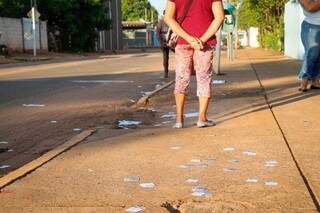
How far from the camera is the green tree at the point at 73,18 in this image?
153ft

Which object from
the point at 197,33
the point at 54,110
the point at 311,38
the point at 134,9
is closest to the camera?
the point at 197,33

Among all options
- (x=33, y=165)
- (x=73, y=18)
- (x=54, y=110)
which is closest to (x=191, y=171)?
(x=33, y=165)

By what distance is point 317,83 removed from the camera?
9.73 metres

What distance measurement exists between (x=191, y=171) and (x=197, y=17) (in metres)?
2.35

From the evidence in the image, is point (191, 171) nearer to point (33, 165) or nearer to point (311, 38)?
point (33, 165)

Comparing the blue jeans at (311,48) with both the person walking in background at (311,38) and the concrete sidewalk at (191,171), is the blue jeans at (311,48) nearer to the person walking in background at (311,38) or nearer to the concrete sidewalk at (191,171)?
the person walking in background at (311,38)

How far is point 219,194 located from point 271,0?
32696mm

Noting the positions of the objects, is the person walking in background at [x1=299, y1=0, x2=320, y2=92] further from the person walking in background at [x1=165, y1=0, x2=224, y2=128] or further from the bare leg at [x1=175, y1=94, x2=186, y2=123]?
the bare leg at [x1=175, y1=94, x2=186, y2=123]

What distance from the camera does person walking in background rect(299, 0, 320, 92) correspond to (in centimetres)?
879

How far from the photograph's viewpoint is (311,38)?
29.7 feet

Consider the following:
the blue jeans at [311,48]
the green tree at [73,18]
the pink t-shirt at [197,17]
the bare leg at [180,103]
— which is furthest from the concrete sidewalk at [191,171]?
the green tree at [73,18]

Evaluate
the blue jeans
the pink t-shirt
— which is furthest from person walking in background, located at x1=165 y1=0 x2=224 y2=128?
the blue jeans

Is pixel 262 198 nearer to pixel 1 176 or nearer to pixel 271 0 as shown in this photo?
pixel 1 176

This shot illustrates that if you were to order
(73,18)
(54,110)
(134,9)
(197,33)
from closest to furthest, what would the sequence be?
(197,33)
(54,110)
(73,18)
(134,9)
